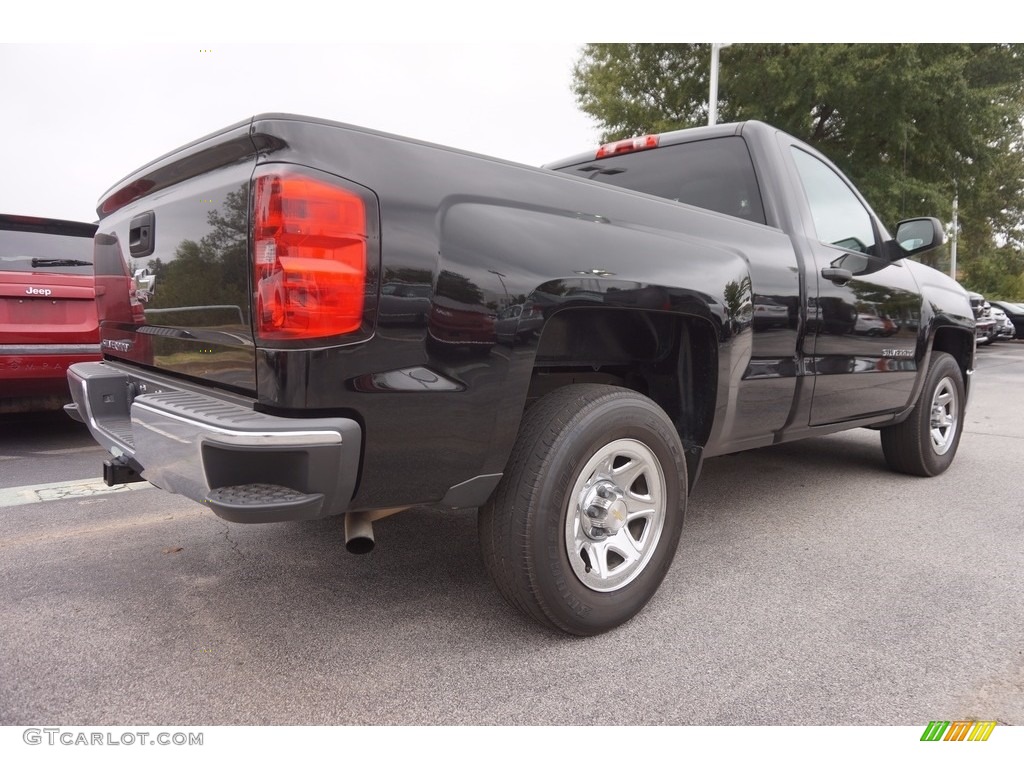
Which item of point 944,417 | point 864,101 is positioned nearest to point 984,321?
point 864,101

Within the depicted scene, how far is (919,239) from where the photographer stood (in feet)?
12.0

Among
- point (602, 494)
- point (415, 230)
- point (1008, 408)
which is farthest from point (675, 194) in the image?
point (1008, 408)

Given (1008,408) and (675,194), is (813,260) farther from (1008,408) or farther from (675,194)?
(1008,408)

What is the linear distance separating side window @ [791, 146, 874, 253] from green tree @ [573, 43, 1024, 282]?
10.8 m

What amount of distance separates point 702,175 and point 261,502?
8.33 ft

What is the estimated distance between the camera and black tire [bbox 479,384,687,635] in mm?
1972

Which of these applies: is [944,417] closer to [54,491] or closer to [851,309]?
[851,309]

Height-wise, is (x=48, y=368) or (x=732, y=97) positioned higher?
(x=732, y=97)

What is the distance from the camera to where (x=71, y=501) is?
353 cm

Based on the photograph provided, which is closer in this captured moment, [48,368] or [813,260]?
[813,260]

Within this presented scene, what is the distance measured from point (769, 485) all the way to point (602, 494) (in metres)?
2.25

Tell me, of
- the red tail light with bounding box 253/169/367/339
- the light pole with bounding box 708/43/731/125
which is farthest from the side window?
the light pole with bounding box 708/43/731/125

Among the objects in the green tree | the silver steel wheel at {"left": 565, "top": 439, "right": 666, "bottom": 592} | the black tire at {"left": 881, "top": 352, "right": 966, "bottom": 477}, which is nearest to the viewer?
the silver steel wheel at {"left": 565, "top": 439, "right": 666, "bottom": 592}

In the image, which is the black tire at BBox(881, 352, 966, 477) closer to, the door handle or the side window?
the side window
